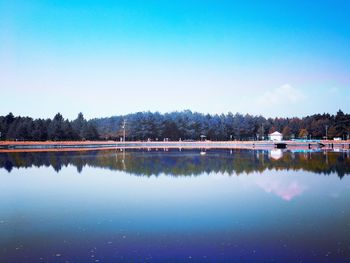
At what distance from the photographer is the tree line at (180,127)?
11281 centimetres

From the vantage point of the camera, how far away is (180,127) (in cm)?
13400

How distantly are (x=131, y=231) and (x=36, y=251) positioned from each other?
3.34 metres

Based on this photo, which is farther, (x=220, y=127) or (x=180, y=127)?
(x=220, y=127)

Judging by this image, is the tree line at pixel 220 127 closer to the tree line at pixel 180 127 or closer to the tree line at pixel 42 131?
the tree line at pixel 180 127

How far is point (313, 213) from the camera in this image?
16656 millimetres

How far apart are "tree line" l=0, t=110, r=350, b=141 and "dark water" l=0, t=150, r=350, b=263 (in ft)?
293

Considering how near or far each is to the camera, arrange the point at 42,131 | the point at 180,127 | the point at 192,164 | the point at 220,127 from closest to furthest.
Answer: the point at 192,164 → the point at 42,131 → the point at 180,127 → the point at 220,127

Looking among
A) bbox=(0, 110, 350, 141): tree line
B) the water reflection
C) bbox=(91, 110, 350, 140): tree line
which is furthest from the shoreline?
the water reflection

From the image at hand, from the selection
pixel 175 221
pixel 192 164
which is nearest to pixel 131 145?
pixel 192 164

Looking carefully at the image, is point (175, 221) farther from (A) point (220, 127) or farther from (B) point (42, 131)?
(A) point (220, 127)

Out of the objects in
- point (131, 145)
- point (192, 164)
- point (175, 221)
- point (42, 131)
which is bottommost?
point (175, 221)

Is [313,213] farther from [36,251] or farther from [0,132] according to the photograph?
[0,132]

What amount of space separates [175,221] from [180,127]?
11894 centimetres

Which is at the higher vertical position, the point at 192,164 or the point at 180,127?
the point at 180,127
